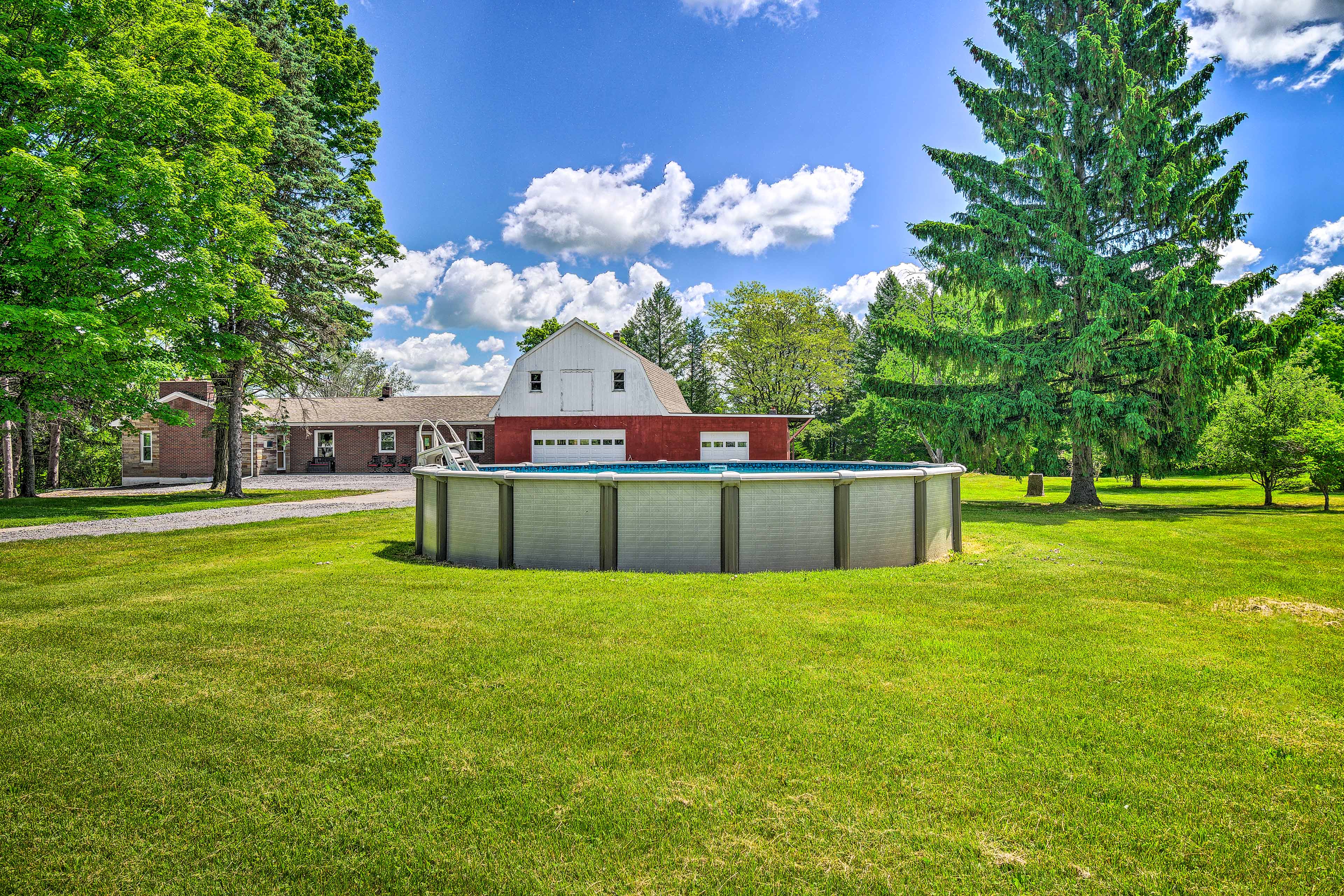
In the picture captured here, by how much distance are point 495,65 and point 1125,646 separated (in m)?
20.0

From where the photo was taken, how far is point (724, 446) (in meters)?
25.4

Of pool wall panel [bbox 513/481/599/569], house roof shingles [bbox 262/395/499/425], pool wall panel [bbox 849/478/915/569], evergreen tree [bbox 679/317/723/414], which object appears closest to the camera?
pool wall panel [bbox 513/481/599/569]

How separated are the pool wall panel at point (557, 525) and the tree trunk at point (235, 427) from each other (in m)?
16.0

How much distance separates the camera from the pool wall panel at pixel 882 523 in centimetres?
716

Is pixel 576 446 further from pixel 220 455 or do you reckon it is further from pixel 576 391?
pixel 220 455

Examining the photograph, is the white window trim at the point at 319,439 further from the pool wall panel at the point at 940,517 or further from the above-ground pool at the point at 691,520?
the pool wall panel at the point at 940,517

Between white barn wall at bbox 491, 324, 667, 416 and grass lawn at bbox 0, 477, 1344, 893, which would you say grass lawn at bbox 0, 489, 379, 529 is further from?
grass lawn at bbox 0, 477, 1344, 893

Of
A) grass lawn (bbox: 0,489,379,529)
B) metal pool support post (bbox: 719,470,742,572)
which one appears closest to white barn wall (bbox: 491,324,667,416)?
grass lawn (bbox: 0,489,379,529)

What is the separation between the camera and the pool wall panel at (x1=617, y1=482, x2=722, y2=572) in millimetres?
6824

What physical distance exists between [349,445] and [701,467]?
24.8 m

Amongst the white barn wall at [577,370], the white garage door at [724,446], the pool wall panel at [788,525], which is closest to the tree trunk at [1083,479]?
the white garage door at [724,446]

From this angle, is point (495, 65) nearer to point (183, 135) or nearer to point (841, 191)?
point (183, 135)

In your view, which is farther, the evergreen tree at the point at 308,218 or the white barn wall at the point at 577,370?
the white barn wall at the point at 577,370

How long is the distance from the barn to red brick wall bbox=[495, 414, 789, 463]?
0.03 metres
